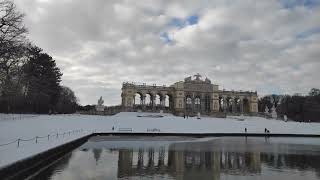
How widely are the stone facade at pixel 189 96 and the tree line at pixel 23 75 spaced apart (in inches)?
702

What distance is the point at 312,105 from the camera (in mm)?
111562

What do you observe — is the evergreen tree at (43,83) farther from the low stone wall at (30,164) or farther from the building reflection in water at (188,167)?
the building reflection in water at (188,167)

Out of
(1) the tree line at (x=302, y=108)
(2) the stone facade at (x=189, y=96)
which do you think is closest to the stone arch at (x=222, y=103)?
(2) the stone facade at (x=189, y=96)

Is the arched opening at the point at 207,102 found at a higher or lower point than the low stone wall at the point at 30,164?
higher

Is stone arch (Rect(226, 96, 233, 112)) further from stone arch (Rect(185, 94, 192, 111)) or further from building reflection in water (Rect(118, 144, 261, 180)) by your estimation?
building reflection in water (Rect(118, 144, 261, 180))

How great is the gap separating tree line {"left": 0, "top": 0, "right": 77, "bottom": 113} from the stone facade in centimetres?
1783

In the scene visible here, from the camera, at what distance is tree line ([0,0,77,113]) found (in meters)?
31.2

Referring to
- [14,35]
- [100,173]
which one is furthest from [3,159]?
[14,35]

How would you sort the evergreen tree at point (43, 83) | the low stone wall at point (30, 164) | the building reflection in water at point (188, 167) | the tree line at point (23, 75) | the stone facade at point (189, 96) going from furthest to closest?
1. the stone facade at point (189, 96)
2. the evergreen tree at point (43, 83)
3. the tree line at point (23, 75)
4. the building reflection in water at point (188, 167)
5. the low stone wall at point (30, 164)

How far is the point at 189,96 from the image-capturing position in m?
111

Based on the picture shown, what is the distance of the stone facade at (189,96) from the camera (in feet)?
344

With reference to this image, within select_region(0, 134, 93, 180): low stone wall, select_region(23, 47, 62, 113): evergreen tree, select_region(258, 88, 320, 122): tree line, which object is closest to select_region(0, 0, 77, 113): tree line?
select_region(23, 47, 62, 113): evergreen tree

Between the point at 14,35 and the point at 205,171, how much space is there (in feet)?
72.5

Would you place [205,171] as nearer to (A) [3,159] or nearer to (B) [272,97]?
(A) [3,159]
